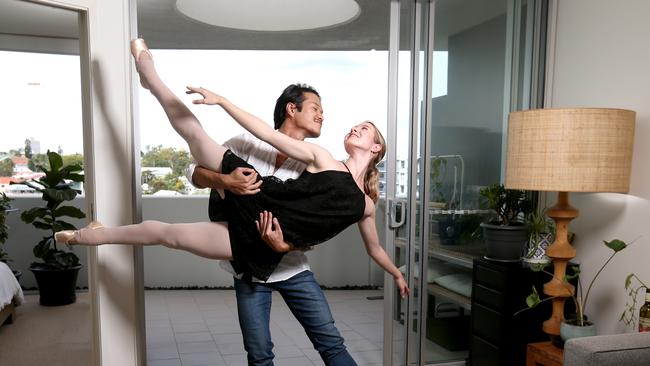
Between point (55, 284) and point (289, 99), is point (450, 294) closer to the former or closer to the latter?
point (289, 99)

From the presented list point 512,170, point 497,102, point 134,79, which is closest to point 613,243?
point 512,170

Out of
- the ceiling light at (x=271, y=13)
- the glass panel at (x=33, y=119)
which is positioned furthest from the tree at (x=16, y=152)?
the ceiling light at (x=271, y=13)

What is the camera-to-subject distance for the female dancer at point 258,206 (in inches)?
56.0

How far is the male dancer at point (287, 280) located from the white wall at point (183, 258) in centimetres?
286

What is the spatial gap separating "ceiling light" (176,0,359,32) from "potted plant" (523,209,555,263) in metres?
1.93

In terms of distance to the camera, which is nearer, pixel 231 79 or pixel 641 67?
pixel 641 67

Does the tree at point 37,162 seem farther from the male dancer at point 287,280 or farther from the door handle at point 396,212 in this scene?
the male dancer at point 287,280

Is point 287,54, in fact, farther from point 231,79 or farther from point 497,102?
point 497,102

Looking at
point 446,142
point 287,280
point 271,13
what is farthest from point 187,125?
point 271,13

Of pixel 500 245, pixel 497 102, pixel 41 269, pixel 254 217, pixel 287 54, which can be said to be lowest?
pixel 41 269

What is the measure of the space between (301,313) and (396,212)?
3.59 ft

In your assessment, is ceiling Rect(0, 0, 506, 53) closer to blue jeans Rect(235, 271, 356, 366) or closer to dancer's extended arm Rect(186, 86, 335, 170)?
dancer's extended arm Rect(186, 86, 335, 170)

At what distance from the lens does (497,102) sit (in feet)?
9.12

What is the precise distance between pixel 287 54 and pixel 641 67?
9.26ft
